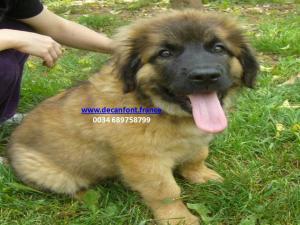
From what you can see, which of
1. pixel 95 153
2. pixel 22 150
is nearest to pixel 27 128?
pixel 22 150

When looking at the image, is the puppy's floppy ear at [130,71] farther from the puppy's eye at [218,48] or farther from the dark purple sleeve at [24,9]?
the dark purple sleeve at [24,9]

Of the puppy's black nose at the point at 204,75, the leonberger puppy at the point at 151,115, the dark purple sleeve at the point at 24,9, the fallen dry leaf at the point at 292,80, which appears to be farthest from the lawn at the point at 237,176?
the puppy's black nose at the point at 204,75

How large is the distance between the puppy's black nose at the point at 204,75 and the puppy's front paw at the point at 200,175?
2.63 feet

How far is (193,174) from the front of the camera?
2871 millimetres

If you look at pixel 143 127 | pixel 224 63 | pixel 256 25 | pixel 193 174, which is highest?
pixel 224 63

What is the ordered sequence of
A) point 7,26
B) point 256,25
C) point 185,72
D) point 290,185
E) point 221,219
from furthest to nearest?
point 256,25
point 7,26
point 290,185
point 221,219
point 185,72

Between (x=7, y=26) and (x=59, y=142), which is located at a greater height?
(x=7, y=26)

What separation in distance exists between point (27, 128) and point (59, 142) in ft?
0.88

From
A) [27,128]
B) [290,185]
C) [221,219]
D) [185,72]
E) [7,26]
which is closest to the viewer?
[185,72]

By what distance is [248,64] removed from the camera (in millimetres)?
2545

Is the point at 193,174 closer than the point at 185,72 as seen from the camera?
No

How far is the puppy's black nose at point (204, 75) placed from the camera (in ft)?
7.20

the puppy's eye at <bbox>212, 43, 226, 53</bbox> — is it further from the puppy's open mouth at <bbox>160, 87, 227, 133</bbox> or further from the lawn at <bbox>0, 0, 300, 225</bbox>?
the lawn at <bbox>0, 0, 300, 225</bbox>

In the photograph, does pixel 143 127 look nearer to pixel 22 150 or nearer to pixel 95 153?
pixel 95 153
